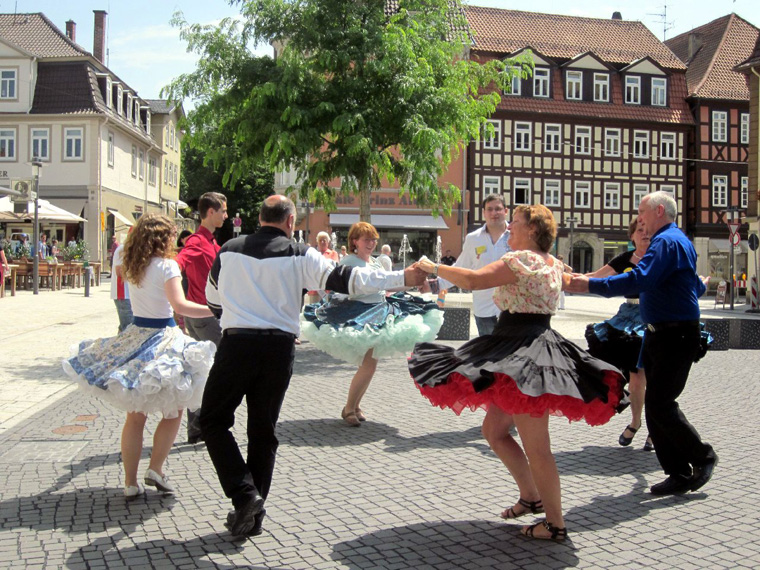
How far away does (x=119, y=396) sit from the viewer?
207 inches

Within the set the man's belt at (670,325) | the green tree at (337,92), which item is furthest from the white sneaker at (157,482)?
the green tree at (337,92)

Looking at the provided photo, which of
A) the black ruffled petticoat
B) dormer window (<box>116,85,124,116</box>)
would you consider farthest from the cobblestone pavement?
dormer window (<box>116,85,124,116</box>)

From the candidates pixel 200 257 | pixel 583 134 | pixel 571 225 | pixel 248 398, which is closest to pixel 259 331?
pixel 248 398

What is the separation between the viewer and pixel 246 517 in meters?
4.62

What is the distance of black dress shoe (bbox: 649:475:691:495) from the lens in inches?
222

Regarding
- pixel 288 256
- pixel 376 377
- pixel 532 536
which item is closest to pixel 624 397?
pixel 532 536

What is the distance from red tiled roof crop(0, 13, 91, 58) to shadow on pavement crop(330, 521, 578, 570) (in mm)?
43529

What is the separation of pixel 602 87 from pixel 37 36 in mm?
32224

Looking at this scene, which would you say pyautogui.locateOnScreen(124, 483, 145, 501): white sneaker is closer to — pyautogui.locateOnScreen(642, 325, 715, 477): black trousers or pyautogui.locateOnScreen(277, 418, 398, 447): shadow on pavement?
pyautogui.locateOnScreen(277, 418, 398, 447): shadow on pavement

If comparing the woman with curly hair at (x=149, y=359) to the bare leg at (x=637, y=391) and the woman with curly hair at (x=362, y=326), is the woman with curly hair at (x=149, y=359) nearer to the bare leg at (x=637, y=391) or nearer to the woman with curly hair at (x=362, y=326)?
the woman with curly hair at (x=362, y=326)

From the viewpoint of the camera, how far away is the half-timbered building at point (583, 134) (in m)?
48.2

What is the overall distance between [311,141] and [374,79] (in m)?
1.55

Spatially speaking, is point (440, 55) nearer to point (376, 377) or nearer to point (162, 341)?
point (376, 377)

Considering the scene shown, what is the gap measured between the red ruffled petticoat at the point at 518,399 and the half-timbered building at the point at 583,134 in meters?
42.9
